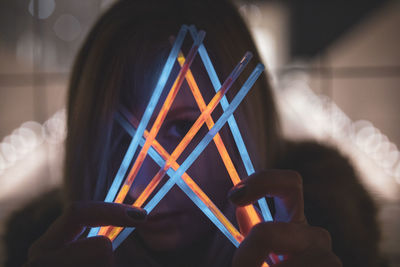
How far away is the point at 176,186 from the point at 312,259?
0.18 meters

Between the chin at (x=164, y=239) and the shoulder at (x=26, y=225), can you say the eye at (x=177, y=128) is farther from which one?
the shoulder at (x=26, y=225)

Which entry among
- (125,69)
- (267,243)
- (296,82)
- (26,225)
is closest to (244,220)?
(267,243)

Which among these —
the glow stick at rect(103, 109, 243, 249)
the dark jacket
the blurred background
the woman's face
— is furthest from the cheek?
the blurred background

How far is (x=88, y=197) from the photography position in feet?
1.39

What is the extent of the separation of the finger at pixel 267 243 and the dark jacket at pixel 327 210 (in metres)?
0.32

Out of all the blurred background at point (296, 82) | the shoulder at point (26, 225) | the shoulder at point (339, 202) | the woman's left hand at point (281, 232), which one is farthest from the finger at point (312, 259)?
the blurred background at point (296, 82)

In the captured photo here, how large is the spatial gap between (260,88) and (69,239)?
1.22 feet

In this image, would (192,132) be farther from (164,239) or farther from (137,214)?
(164,239)

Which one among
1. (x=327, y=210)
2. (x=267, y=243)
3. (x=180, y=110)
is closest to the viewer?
(x=267, y=243)

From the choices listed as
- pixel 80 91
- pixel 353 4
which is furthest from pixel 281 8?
pixel 80 91

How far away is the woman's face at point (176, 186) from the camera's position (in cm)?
35

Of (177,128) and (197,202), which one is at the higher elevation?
(177,128)

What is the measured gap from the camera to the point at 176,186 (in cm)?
36

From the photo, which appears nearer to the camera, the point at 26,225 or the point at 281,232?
the point at 281,232
